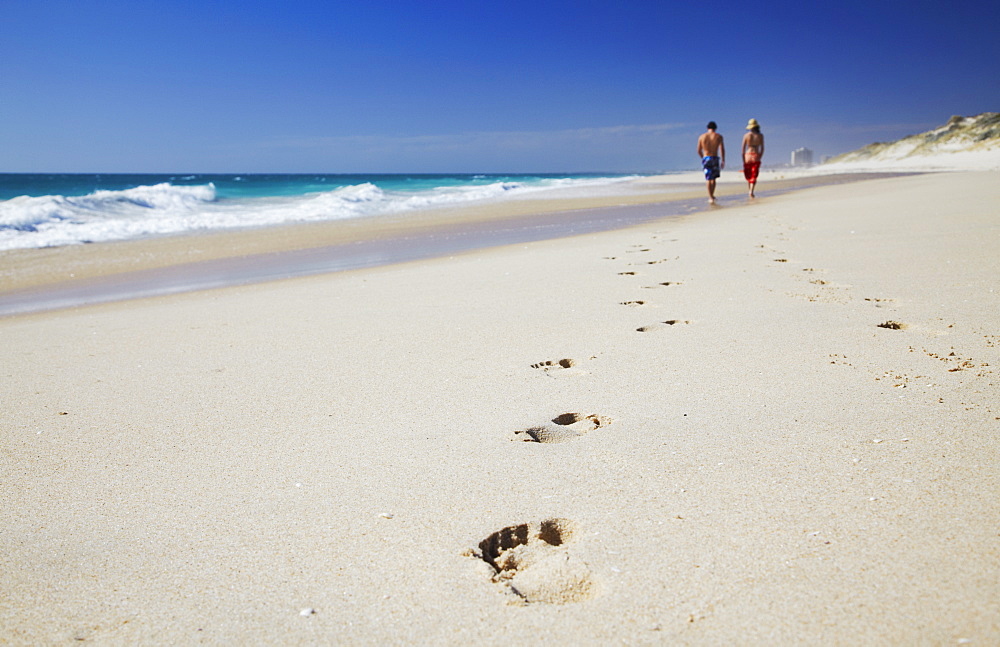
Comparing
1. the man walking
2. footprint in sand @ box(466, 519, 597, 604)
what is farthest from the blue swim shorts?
footprint in sand @ box(466, 519, 597, 604)

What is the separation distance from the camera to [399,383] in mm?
2633

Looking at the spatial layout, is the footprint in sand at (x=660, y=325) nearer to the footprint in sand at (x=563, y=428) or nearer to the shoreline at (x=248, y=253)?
the footprint in sand at (x=563, y=428)

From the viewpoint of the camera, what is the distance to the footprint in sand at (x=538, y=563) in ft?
4.34

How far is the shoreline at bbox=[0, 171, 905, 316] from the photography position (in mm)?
6199

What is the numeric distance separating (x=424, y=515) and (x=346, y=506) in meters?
0.23

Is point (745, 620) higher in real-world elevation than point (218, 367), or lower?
lower

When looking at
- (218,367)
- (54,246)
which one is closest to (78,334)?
(218,367)

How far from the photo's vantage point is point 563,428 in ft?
6.98

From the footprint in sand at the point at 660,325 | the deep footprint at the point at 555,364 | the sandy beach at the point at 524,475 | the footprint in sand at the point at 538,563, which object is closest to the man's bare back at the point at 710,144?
the sandy beach at the point at 524,475

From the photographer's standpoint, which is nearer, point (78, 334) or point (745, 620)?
point (745, 620)

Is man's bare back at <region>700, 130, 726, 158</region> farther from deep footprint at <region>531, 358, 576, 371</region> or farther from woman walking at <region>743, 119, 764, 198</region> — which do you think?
deep footprint at <region>531, 358, 576, 371</region>

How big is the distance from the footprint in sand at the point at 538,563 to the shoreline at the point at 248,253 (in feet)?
17.1

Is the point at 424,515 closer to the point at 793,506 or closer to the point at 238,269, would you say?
the point at 793,506

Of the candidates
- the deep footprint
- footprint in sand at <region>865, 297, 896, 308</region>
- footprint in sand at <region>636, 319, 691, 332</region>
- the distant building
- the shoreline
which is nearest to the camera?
the deep footprint
